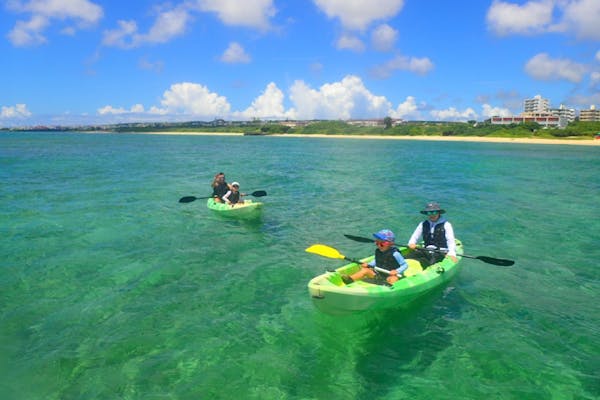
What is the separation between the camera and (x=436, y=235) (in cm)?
1105

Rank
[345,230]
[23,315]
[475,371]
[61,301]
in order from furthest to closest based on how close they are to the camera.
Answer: [345,230] → [61,301] → [23,315] → [475,371]

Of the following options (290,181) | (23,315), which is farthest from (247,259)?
(290,181)

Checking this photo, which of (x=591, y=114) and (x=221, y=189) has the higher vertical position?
(x=591, y=114)

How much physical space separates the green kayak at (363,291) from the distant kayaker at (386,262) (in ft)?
0.61

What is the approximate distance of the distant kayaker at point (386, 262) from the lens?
916 cm

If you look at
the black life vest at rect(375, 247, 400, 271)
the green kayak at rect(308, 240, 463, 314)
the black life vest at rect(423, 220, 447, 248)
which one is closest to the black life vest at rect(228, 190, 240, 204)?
the black life vest at rect(423, 220, 447, 248)

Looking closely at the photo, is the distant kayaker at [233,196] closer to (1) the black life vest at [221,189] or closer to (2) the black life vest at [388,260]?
(1) the black life vest at [221,189]

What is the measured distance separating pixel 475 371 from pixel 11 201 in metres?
24.7

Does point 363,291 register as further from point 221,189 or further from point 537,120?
point 537,120

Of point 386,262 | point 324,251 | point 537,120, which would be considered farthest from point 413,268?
point 537,120

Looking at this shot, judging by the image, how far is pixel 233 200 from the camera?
19031mm

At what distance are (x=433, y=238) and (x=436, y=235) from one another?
0.11 meters

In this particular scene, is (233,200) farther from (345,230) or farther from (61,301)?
(61,301)

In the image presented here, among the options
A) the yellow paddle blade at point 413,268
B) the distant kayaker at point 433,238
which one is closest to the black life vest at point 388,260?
the yellow paddle blade at point 413,268
